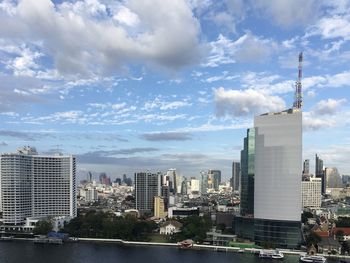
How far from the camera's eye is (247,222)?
35.6m

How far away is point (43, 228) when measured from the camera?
37125 millimetres

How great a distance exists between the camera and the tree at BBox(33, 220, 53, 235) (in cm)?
3709

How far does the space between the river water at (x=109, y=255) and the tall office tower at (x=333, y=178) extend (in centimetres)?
8766

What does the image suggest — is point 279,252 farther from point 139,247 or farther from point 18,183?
point 18,183

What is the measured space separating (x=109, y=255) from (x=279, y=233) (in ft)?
41.1

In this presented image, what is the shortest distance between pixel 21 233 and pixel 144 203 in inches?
1054

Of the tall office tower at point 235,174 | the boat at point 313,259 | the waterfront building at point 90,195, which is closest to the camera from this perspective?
the boat at point 313,259

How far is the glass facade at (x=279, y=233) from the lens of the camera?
31484 mm

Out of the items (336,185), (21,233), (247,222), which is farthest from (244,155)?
(336,185)

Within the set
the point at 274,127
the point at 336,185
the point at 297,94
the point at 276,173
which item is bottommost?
the point at 336,185

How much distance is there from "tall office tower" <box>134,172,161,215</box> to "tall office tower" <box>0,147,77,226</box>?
58.0 ft

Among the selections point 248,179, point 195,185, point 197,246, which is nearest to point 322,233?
point 248,179

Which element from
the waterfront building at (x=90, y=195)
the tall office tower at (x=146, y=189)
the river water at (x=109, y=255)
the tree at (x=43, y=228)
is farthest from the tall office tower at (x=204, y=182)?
the river water at (x=109, y=255)

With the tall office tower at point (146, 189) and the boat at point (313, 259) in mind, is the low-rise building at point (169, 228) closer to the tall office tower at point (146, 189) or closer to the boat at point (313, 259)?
the boat at point (313, 259)
